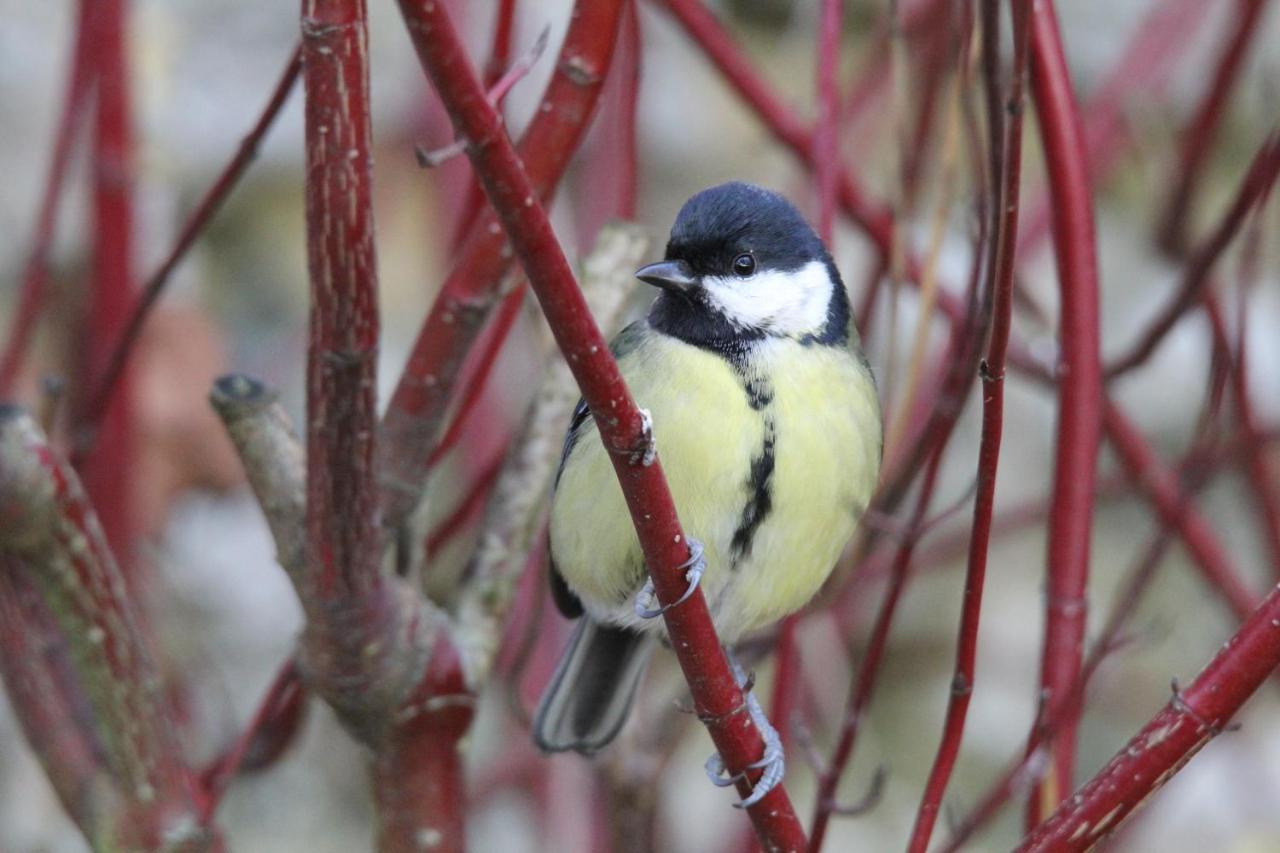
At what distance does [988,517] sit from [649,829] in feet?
2.05

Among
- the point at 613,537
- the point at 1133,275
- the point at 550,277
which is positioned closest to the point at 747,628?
the point at 613,537

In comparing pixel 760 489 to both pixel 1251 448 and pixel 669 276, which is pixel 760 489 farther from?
pixel 1251 448

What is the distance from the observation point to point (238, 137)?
2148 mm

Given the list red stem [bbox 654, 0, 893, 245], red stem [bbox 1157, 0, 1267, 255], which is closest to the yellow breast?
red stem [bbox 654, 0, 893, 245]

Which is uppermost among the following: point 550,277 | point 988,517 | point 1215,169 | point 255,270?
point 255,270

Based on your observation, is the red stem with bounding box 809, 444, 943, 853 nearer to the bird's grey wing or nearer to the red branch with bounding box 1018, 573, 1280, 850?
the red branch with bounding box 1018, 573, 1280, 850

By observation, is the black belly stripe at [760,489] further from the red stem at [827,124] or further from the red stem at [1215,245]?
the red stem at [1215,245]

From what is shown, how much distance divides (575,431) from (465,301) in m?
0.27

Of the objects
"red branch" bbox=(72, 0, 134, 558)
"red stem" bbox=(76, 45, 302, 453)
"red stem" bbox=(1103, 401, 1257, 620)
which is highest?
"red branch" bbox=(72, 0, 134, 558)

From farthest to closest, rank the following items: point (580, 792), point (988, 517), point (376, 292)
Answer: 1. point (580, 792)
2. point (376, 292)
3. point (988, 517)

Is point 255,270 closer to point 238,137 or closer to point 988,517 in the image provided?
point 238,137

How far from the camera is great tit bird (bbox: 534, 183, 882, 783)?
3.82ft

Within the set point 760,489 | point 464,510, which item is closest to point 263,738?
point 464,510

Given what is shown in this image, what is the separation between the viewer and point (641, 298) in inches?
82.7
